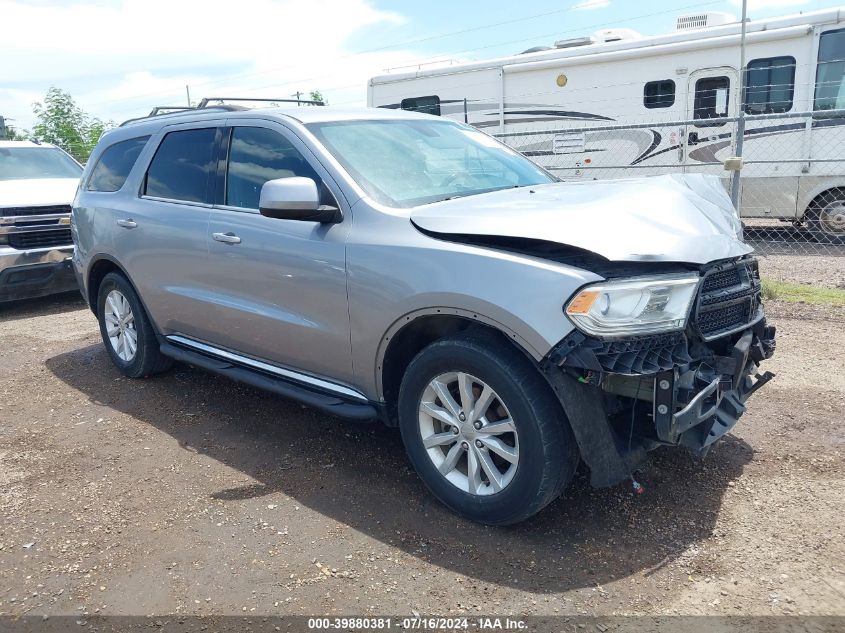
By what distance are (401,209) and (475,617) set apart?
6.27ft

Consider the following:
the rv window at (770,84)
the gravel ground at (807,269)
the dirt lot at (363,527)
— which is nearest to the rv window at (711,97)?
the rv window at (770,84)

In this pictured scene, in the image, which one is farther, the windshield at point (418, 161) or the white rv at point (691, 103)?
the white rv at point (691, 103)

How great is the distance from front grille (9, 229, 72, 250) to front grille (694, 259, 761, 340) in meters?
7.58

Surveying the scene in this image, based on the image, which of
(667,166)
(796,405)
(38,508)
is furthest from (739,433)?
(667,166)

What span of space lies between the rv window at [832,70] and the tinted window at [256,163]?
945cm

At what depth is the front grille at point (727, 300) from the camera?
304 cm

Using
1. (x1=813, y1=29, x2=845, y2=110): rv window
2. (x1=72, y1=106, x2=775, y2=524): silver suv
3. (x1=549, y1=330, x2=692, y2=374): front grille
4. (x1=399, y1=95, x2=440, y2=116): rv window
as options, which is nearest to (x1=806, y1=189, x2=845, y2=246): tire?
(x1=813, y1=29, x2=845, y2=110): rv window

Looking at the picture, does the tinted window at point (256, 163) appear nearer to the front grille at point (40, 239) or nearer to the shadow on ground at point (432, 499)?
the shadow on ground at point (432, 499)

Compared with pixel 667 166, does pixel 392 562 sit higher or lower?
lower

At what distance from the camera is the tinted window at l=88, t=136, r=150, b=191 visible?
214 inches

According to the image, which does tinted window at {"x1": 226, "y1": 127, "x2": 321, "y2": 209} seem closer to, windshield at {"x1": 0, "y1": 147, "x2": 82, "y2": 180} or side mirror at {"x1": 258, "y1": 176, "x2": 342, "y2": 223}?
side mirror at {"x1": 258, "y1": 176, "x2": 342, "y2": 223}

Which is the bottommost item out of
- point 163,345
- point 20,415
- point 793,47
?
point 20,415

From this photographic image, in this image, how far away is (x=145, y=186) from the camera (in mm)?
5180

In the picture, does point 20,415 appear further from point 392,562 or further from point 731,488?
point 731,488
